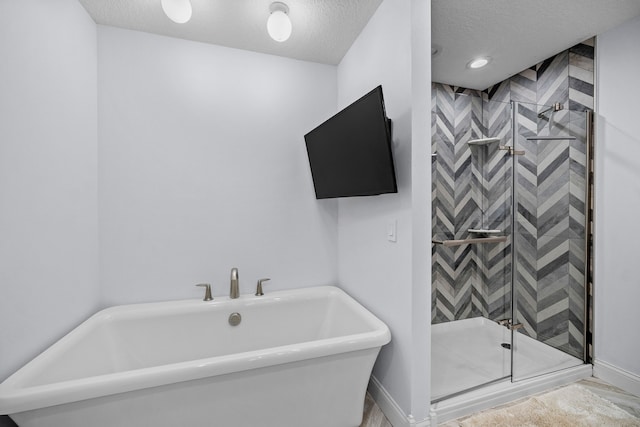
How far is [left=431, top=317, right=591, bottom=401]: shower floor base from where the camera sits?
191cm

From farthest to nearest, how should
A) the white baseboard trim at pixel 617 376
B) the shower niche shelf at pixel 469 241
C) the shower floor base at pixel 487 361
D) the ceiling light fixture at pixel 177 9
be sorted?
the shower niche shelf at pixel 469 241, the shower floor base at pixel 487 361, the white baseboard trim at pixel 617 376, the ceiling light fixture at pixel 177 9

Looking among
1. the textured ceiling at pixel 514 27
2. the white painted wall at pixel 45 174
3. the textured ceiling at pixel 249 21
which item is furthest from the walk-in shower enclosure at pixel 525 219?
the white painted wall at pixel 45 174

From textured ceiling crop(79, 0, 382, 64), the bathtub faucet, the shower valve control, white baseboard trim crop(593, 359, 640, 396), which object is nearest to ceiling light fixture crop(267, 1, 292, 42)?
Answer: textured ceiling crop(79, 0, 382, 64)

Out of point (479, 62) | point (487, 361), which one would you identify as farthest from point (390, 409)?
point (479, 62)

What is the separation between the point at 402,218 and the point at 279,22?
135cm

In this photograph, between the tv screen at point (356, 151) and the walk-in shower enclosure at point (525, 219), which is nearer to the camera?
the tv screen at point (356, 151)

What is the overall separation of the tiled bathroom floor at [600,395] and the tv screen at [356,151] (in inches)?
51.8

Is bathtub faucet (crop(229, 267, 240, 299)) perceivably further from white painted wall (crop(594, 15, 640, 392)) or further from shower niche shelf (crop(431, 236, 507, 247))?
white painted wall (crop(594, 15, 640, 392))

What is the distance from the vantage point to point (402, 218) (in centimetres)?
155

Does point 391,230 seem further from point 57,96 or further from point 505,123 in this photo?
point 57,96

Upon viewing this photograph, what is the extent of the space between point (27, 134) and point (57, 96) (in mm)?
330

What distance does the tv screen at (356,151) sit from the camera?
4.64ft

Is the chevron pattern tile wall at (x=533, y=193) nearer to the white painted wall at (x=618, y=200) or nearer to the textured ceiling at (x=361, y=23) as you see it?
the white painted wall at (x=618, y=200)

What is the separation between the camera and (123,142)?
6.25 feet
